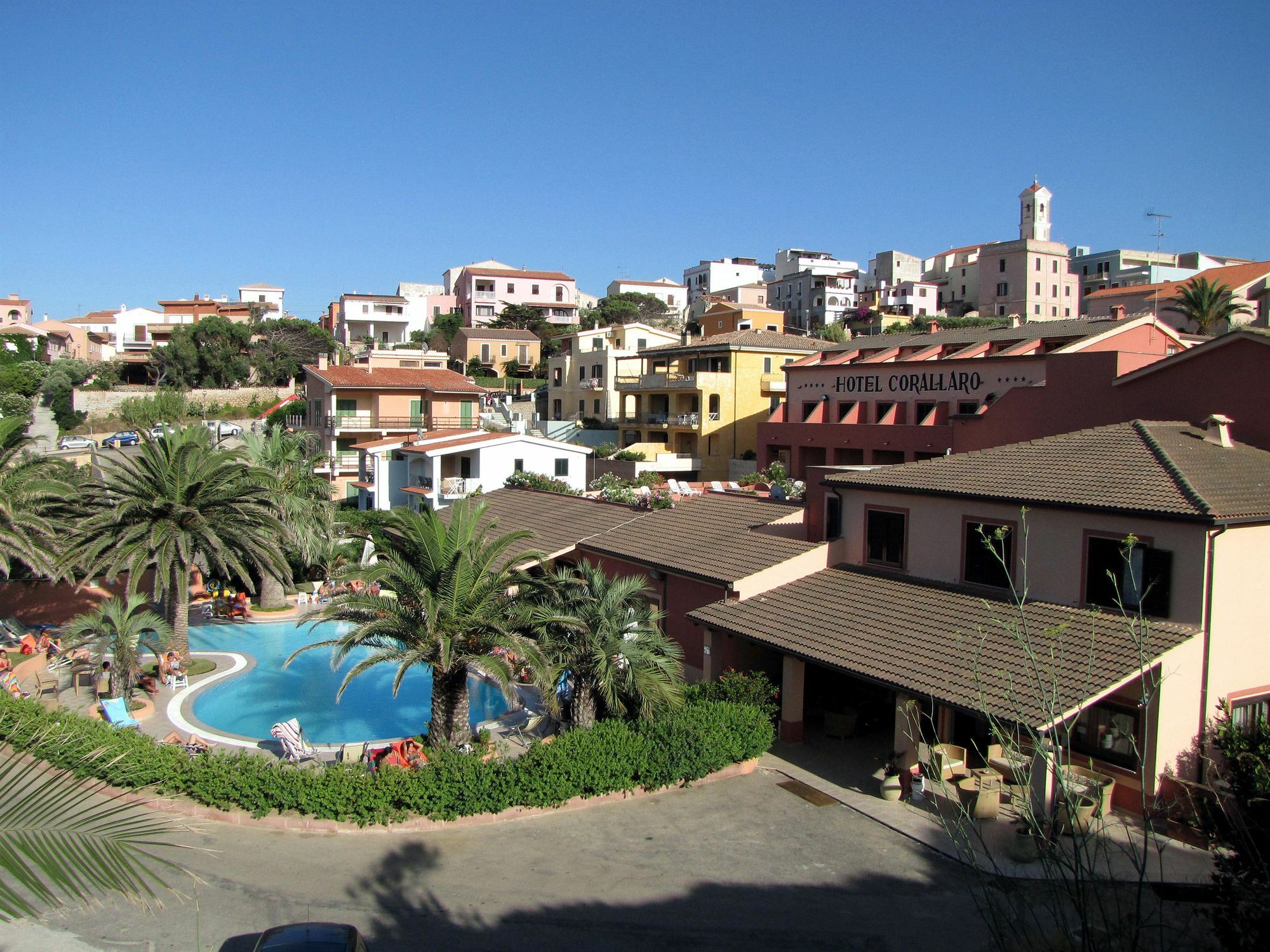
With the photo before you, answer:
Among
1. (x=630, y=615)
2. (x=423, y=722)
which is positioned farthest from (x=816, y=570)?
(x=423, y=722)

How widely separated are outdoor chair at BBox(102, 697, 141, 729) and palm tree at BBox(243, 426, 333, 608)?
6869 mm

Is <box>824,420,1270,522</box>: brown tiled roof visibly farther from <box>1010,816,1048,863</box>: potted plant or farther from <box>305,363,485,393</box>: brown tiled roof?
<box>305,363,485,393</box>: brown tiled roof

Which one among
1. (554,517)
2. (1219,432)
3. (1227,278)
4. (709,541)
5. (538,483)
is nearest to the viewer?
(1219,432)

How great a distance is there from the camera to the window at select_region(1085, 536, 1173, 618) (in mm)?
14547

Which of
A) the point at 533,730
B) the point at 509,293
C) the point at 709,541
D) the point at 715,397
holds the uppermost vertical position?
the point at 509,293

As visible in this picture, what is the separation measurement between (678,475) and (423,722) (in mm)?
34122

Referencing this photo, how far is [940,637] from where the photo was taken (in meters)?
16.1

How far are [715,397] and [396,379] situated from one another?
19576 millimetres

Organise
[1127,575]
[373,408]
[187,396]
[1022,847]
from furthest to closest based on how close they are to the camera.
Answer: [187,396] → [373,408] → [1127,575] → [1022,847]

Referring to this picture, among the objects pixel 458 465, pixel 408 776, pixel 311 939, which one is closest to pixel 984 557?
pixel 408 776

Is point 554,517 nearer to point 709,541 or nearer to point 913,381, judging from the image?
point 709,541

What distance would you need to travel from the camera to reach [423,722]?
22141 mm

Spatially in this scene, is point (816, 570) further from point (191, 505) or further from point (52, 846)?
point (52, 846)

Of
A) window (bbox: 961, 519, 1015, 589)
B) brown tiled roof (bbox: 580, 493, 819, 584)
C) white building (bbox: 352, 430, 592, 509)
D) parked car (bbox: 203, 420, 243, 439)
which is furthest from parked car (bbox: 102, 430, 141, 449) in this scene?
window (bbox: 961, 519, 1015, 589)
